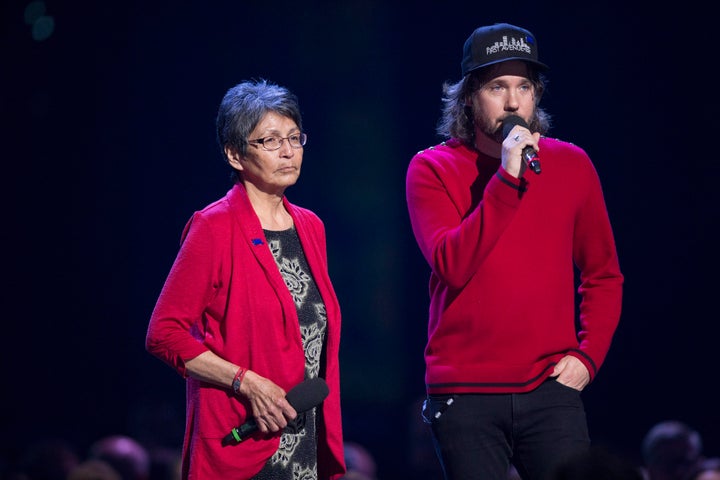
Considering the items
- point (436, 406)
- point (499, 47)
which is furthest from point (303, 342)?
point (499, 47)

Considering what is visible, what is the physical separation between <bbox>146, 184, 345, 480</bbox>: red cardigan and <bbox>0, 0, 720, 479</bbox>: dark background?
13.1 ft

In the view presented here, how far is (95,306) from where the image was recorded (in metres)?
7.31

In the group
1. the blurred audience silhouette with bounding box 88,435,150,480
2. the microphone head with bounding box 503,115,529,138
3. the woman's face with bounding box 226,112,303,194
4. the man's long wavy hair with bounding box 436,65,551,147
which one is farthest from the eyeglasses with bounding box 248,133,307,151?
the blurred audience silhouette with bounding box 88,435,150,480

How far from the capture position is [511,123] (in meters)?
2.54

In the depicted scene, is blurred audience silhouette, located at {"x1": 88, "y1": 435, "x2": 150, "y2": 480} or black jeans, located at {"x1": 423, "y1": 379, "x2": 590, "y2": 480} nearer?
black jeans, located at {"x1": 423, "y1": 379, "x2": 590, "y2": 480}

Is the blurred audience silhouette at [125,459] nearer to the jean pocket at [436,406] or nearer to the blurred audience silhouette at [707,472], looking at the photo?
the jean pocket at [436,406]

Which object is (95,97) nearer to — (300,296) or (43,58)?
(43,58)

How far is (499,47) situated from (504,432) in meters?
1.10

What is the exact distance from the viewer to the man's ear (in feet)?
8.95

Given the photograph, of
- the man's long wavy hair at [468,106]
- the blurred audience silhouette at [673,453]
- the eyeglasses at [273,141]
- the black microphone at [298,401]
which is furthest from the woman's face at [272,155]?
the blurred audience silhouette at [673,453]

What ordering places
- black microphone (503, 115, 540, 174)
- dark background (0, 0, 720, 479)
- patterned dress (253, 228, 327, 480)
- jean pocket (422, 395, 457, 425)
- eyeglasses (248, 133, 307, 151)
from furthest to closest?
dark background (0, 0, 720, 479) < eyeglasses (248, 133, 307, 151) < patterned dress (253, 228, 327, 480) < jean pocket (422, 395, 457, 425) < black microphone (503, 115, 540, 174)

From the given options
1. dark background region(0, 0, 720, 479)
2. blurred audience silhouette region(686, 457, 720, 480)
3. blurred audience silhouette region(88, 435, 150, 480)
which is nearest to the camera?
blurred audience silhouette region(686, 457, 720, 480)

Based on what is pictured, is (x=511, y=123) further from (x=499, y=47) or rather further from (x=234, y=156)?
(x=234, y=156)

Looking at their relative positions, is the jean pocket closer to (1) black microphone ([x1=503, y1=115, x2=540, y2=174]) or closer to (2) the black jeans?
(2) the black jeans
